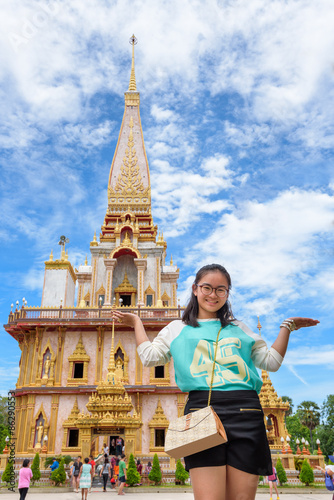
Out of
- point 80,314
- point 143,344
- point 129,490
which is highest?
point 80,314

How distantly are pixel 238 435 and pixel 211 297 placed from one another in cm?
99

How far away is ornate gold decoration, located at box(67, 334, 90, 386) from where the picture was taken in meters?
24.8

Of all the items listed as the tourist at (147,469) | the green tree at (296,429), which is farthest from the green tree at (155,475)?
the green tree at (296,429)

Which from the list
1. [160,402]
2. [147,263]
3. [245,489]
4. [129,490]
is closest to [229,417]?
[245,489]

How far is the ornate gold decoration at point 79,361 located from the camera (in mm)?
24812

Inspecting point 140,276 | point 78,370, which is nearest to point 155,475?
point 78,370

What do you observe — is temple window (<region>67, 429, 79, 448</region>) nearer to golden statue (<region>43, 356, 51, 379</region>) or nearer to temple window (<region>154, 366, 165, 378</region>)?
golden statue (<region>43, 356, 51, 379</region>)

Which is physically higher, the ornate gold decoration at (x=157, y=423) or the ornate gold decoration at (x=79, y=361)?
the ornate gold decoration at (x=79, y=361)

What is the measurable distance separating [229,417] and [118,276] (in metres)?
28.8

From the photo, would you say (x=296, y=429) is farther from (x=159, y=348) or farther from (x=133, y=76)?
(x=159, y=348)

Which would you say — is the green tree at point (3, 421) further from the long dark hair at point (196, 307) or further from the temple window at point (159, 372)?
the long dark hair at point (196, 307)

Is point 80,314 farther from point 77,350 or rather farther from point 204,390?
point 204,390

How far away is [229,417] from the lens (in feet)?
9.11

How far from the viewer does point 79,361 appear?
2548 cm
